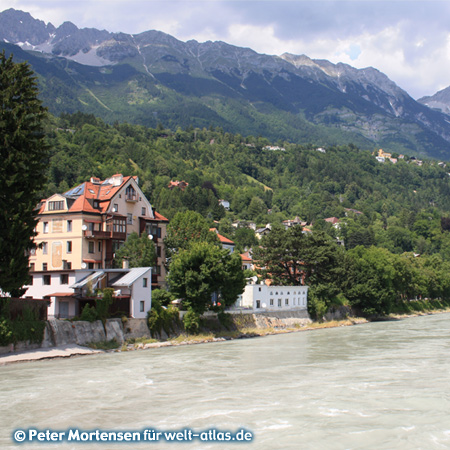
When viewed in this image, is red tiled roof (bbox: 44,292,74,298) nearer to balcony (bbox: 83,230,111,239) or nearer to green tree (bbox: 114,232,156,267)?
green tree (bbox: 114,232,156,267)

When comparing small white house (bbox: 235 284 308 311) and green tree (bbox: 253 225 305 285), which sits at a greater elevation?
green tree (bbox: 253 225 305 285)

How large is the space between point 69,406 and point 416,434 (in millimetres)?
15009

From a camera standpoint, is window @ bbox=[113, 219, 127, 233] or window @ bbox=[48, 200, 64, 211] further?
window @ bbox=[113, 219, 127, 233]

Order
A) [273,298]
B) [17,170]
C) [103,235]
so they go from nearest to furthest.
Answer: [17,170]
[103,235]
[273,298]

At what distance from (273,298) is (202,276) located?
22252 millimetres

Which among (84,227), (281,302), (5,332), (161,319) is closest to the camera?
(5,332)

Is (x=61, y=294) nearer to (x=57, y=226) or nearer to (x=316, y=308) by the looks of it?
(x=57, y=226)

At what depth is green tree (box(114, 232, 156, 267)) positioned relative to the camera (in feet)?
201

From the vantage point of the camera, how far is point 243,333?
6375 cm

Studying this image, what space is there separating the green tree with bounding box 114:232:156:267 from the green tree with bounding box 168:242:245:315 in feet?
12.1

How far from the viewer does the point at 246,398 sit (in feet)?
89.1

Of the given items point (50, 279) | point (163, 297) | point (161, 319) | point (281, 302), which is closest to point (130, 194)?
point (163, 297)

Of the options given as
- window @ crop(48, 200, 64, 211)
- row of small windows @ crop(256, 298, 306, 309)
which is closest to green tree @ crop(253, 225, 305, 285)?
row of small windows @ crop(256, 298, 306, 309)

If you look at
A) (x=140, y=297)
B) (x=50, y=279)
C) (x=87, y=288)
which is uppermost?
(x=50, y=279)
